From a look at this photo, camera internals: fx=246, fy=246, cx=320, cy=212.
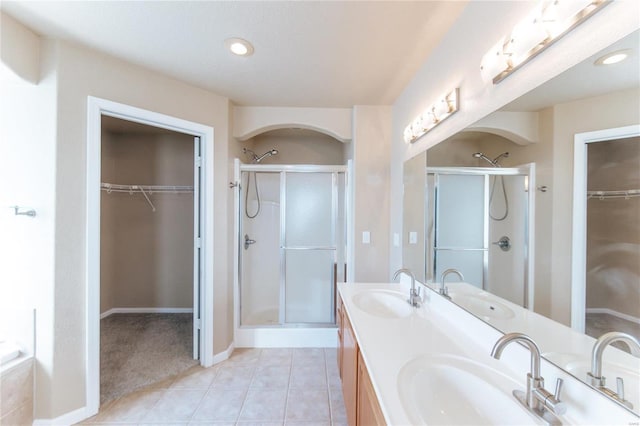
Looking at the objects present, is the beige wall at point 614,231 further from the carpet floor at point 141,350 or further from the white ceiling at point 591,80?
the carpet floor at point 141,350

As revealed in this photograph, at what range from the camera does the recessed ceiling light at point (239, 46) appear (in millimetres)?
1558

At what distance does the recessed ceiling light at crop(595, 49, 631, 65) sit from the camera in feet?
2.05

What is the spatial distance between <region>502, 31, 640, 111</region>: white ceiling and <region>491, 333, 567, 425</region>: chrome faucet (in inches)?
28.3

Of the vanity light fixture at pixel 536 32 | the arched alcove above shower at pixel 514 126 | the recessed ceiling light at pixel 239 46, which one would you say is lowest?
the arched alcove above shower at pixel 514 126

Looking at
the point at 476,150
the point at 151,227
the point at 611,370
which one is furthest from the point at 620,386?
the point at 151,227

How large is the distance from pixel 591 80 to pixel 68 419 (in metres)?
3.07

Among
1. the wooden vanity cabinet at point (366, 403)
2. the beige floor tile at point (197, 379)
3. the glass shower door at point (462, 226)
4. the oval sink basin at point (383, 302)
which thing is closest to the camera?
the wooden vanity cabinet at point (366, 403)

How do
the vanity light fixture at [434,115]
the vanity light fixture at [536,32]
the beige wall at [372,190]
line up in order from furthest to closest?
the beige wall at [372,190] < the vanity light fixture at [434,115] < the vanity light fixture at [536,32]

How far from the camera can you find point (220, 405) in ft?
5.84

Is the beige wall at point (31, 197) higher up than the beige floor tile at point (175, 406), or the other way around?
the beige wall at point (31, 197)

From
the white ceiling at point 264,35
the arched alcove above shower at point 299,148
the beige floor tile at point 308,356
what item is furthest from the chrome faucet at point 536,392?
the arched alcove above shower at point 299,148

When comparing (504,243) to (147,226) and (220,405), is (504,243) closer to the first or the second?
(220,405)

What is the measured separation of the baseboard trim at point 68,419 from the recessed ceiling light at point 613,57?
10.1 feet

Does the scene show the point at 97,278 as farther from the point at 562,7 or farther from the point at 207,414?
the point at 562,7
